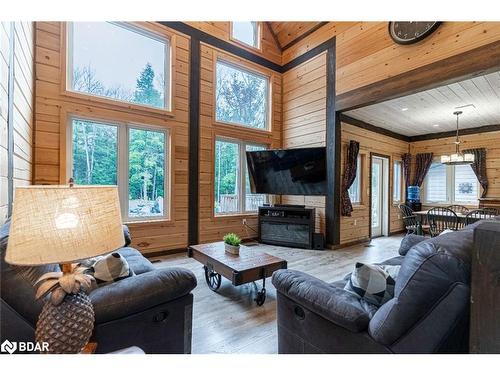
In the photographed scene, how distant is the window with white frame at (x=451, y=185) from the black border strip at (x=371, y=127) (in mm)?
1097

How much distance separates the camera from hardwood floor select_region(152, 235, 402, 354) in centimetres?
188

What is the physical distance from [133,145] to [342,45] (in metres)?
3.96

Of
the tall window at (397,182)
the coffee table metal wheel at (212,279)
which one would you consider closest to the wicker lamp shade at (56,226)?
the coffee table metal wheel at (212,279)

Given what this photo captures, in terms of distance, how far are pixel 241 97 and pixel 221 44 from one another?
3.41ft

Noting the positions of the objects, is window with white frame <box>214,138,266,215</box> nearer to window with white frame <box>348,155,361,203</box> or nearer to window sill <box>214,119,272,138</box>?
window sill <box>214,119,272,138</box>

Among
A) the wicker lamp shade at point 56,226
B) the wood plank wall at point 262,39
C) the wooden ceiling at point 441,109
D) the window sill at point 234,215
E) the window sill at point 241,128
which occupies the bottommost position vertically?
the window sill at point 234,215

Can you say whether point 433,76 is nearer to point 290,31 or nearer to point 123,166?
point 290,31

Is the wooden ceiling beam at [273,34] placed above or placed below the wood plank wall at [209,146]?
above

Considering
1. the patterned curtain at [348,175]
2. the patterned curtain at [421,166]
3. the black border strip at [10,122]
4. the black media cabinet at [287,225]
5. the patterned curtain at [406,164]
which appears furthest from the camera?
the patterned curtain at [406,164]

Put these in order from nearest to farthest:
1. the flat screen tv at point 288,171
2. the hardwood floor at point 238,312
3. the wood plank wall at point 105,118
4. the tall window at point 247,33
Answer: the hardwood floor at point 238,312, the wood plank wall at point 105,118, the flat screen tv at point 288,171, the tall window at point 247,33

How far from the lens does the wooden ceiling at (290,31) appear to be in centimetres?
503

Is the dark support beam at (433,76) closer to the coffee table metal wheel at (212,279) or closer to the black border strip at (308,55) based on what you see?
the black border strip at (308,55)

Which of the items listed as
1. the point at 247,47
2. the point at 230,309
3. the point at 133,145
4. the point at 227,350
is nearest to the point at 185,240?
the point at 133,145

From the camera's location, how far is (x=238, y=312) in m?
2.34
